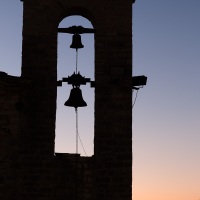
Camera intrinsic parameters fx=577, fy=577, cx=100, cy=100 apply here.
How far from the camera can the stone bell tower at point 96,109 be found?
1037 cm

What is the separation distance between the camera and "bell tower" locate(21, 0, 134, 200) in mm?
10414

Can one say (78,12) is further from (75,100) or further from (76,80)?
(75,100)

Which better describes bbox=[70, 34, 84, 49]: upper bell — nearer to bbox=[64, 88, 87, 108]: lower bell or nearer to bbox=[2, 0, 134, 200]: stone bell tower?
bbox=[2, 0, 134, 200]: stone bell tower

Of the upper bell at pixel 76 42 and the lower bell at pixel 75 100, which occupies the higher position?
the upper bell at pixel 76 42

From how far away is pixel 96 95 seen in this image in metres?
10.9

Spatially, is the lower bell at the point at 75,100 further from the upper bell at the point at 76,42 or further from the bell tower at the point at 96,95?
the upper bell at the point at 76,42

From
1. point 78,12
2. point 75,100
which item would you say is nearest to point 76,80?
point 75,100

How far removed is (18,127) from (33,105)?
52 cm

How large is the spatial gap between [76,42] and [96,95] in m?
1.35

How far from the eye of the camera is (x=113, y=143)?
34.8 ft

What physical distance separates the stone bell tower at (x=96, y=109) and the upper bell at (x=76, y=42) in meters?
0.45

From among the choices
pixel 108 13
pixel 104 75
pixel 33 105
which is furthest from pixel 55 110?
pixel 108 13

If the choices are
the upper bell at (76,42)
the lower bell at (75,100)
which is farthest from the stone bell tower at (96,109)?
the upper bell at (76,42)

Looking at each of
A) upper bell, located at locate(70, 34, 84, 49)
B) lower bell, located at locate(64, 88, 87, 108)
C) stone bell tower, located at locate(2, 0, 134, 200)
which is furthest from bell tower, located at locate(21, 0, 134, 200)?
upper bell, located at locate(70, 34, 84, 49)
